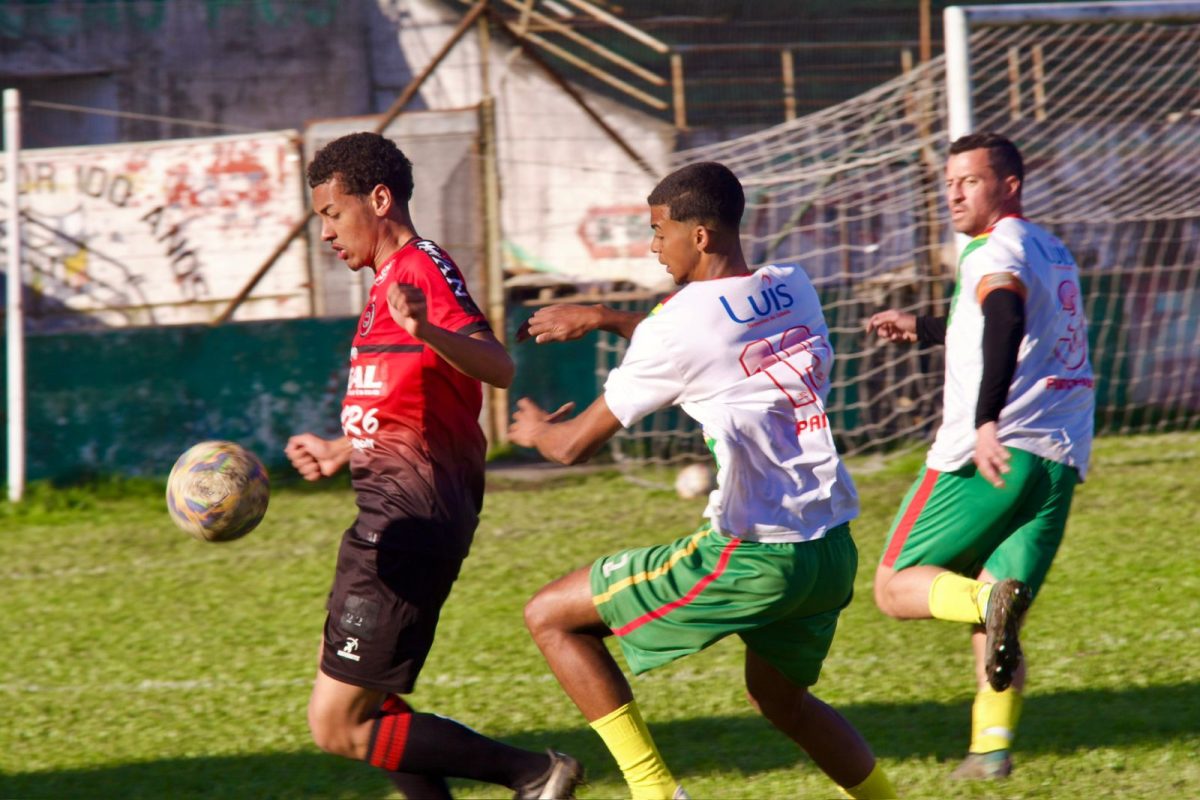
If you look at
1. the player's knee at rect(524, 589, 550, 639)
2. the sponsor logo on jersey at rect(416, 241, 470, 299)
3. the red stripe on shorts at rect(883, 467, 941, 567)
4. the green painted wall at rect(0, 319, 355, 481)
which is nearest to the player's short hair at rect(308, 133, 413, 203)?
the sponsor logo on jersey at rect(416, 241, 470, 299)

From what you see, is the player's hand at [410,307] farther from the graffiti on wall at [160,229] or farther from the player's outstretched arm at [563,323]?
the graffiti on wall at [160,229]

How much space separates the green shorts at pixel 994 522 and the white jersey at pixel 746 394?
1061mm

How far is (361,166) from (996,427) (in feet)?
7.02

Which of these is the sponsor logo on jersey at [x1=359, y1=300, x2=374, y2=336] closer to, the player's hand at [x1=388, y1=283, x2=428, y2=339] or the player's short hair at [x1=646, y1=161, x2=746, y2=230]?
the player's hand at [x1=388, y1=283, x2=428, y2=339]

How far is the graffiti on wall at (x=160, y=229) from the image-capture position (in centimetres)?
1247

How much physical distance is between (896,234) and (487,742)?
8.65m

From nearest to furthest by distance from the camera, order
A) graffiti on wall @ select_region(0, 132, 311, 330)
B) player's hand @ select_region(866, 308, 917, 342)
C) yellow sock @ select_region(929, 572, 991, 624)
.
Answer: yellow sock @ select_region(929, 572, 991, 624), player's hand @ select_region(866, 308, 917, 342), graffiti on wall @ select_region(0, 132, 311, 330)

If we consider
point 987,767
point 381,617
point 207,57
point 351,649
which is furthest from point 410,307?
point 207,57

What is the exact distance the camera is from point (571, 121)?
64.8 ft

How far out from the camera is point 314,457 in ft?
14.0

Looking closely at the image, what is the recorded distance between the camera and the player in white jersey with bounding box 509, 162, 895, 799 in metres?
3.86

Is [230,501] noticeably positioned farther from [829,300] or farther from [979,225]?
[829,300]

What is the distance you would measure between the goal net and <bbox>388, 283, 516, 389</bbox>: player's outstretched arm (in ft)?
23.4

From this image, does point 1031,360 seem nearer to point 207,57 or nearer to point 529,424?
point 529,424
